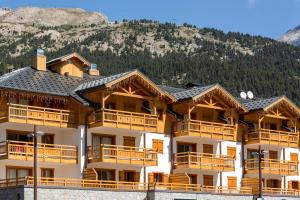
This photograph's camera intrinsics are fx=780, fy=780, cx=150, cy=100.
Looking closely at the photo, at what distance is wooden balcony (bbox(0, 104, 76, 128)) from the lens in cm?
5209

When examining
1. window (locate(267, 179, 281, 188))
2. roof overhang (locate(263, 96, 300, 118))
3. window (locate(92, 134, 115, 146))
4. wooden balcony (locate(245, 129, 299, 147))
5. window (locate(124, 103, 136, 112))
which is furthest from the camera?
window (locate(267, 179, 281, 188))

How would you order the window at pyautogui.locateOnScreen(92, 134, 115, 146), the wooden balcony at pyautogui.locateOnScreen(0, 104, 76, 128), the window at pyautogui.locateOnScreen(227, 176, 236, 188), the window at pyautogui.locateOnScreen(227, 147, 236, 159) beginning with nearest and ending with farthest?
the wooden balcony at pyautogui.locateOnScreen(0, 104, 76, 128) < the window at pyautogui.locateOnScreen(92, 134, 115, 146) < the window at pyautogui.locateOnScreen(227, 176, 236, 188) < the window at pyautogui.locateOnScreen(227, 147, 236, 159)

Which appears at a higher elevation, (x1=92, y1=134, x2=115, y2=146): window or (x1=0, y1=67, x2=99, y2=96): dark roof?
(x1=0, y1=67, x2=99, y2=96): dark roof

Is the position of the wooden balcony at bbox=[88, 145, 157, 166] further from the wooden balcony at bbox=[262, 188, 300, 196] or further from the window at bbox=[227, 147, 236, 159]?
the wooden balcony at bbox=[262, 188, 300, 196]

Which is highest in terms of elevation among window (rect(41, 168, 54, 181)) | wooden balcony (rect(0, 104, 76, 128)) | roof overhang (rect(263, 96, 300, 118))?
roof overhang (rect(263, 96, 300, 118))

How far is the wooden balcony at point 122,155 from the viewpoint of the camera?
5450cm

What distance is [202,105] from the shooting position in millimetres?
61625

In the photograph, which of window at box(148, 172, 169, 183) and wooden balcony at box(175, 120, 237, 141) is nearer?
window at box(148, 172, 169, 183)

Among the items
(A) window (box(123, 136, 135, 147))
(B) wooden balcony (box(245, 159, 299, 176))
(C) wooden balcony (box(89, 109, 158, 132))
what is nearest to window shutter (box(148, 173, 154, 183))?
(A) window (box(123, 136, 135, 147))

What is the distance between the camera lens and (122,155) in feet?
182

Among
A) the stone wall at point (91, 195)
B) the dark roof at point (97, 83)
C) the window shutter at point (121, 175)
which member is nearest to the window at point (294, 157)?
the stone wall at point (91, 195)

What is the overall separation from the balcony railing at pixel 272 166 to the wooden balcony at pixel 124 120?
10.3 metres

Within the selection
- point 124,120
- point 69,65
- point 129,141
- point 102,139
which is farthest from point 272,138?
point 69,65

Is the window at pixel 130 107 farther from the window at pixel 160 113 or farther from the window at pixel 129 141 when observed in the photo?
the window at pixel 160 113
